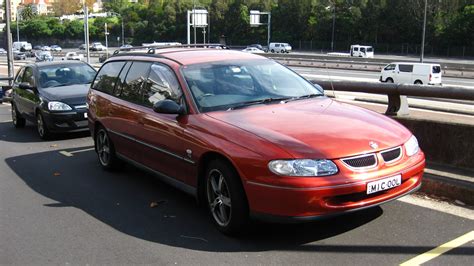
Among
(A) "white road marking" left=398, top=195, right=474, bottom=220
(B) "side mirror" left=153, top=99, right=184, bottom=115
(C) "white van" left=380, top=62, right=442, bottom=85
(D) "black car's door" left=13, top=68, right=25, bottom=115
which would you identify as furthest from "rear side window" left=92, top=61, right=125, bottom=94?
(C) "white van" left=380, top=62, right=442, bottom=85

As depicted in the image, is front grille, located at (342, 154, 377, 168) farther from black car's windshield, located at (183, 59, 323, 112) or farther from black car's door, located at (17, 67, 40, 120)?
black car's door, located at (17, 67, 40, 120)

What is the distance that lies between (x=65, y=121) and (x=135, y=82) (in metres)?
4.17

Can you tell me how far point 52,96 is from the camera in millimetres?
10430

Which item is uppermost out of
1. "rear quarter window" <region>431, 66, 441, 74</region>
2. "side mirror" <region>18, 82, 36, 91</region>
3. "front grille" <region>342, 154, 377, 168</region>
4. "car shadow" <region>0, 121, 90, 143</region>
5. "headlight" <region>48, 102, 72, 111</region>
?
"front grille" <region>342, 154, 377, 168</region>

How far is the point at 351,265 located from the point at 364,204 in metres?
0.51

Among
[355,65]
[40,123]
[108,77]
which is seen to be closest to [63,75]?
[40,123]

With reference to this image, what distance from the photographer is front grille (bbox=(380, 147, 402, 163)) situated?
4.39 metres

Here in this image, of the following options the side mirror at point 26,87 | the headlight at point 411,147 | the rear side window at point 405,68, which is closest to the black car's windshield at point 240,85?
the headlight at point 411,147

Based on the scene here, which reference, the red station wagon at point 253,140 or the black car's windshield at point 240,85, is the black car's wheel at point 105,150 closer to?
the red station wagon at point 253,140

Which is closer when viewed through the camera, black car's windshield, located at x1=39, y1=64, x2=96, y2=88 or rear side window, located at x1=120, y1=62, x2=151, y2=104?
rear side window, located at x1=120, y1=62, x2=151, y2=104

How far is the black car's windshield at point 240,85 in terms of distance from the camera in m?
5.29

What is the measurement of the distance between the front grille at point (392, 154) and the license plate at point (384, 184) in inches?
5.9

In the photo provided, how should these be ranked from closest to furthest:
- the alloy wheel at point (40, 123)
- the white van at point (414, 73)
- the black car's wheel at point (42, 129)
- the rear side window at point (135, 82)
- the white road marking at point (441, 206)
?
the white road marking at point (441, 206) < the rear side window at point (135, 82) < the black car's wheel at point (42, 129) < the alloy wheel at point (40, 123) < the white van at point (414, 73)

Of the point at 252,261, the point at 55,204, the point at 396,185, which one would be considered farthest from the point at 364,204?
the point at 55,204
